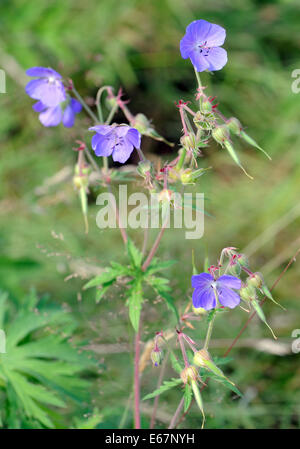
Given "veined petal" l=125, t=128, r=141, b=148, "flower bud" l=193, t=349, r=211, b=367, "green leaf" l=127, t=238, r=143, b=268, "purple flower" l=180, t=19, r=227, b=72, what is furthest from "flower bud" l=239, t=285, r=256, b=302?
"purple flower" l=180, t=19, r=227, b=72

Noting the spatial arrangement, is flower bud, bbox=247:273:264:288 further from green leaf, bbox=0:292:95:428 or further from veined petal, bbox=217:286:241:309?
green leaf, bbox=0:292:95:428

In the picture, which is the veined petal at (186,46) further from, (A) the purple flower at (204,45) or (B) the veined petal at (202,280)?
(B) the veined petal at (202,280)

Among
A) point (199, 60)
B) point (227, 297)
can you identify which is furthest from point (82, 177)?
point (227, 297)

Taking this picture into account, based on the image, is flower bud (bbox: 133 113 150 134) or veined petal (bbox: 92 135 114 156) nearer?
veined petal (bbox: 92 135 114 156)

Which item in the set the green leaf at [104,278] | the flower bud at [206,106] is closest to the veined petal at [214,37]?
the flower bud at [206,106]

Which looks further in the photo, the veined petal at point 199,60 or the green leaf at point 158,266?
the green leaf at point 158,266
